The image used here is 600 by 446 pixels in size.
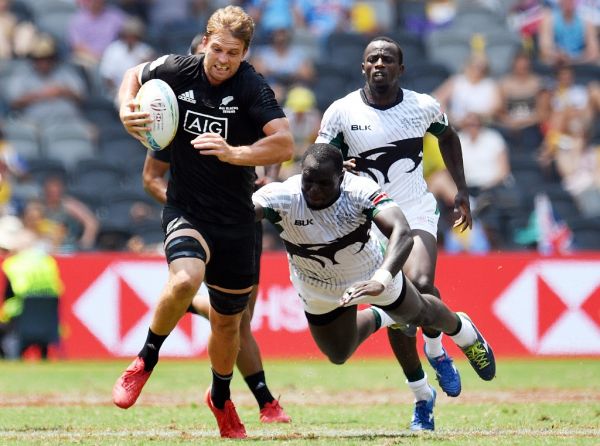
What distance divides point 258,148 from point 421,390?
8.19 ft

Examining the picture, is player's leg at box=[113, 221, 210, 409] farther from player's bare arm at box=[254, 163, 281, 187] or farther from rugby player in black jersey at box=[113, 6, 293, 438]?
player's bare arm at box=[254, 163, 281, 187]

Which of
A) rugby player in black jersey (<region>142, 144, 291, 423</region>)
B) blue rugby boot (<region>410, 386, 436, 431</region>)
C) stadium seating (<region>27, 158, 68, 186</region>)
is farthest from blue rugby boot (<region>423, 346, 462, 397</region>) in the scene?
stadium seating (<region>27, 158, 68, 186</region>)

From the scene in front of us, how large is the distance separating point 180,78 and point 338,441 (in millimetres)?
2550

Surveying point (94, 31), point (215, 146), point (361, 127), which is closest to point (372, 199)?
point (215, 146)

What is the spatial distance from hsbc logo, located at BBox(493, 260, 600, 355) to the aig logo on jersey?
28.7ft

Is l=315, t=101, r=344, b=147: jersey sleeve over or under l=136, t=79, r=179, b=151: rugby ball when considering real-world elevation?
over

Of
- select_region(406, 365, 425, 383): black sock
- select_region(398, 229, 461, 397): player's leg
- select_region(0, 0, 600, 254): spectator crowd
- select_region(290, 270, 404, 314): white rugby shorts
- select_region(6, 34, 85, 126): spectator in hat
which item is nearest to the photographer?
select_region(290, 270, 404, 314): white rugby shorts

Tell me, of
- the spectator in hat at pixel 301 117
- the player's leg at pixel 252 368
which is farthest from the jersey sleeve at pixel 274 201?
the spectator in hat at pixel 301 117

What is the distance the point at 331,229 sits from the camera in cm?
877

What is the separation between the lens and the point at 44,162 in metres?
19.0

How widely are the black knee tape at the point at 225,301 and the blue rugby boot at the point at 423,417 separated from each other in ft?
5.54

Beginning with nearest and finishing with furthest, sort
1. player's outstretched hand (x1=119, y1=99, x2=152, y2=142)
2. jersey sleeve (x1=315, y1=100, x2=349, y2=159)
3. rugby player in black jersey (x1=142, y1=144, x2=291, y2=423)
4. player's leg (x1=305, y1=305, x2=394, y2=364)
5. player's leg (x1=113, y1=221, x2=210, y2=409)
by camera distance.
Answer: player's leg (x1=113, y1=221, x2=210, y2=409)
player's outstretched hand (x1=119, y1=99, x2=152, y2=142)
player's leg (x1=305, y1=305, x2=394, y2=364)
jersey sleeve (x1=315, y1=100, x2=349, y2=159)
rugby player in black jersey (x1=142, y1=144, x2=291, y2=423)

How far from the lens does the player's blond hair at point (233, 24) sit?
813 centimetres

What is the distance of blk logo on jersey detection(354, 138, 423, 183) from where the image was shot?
973 centimetres
